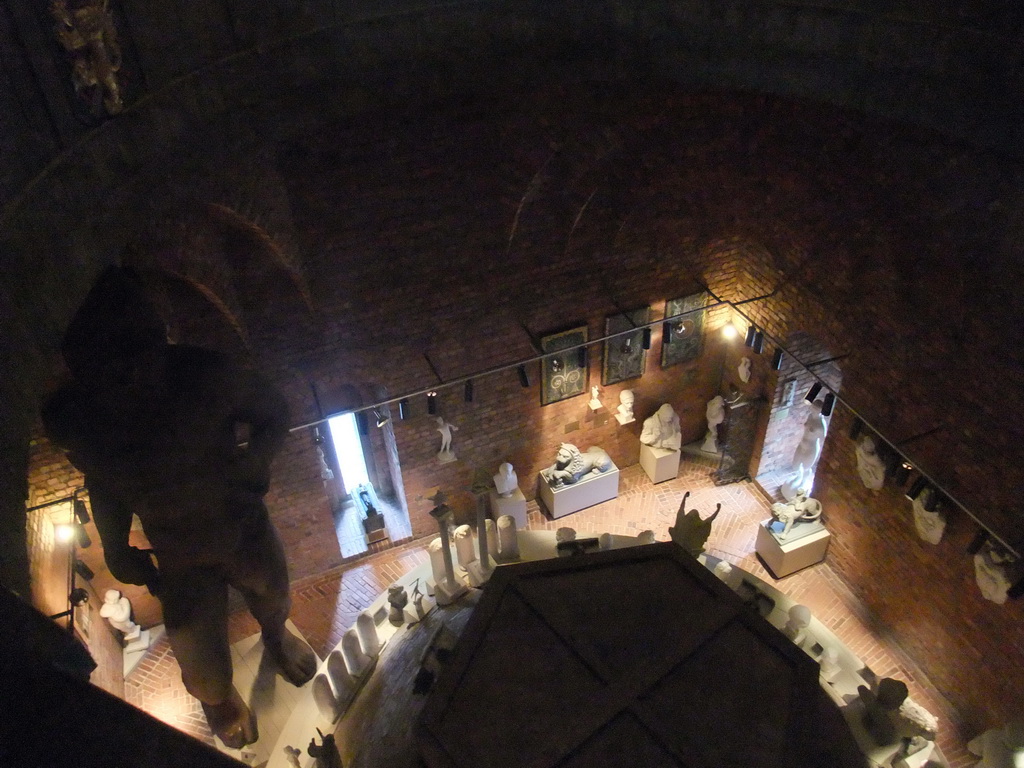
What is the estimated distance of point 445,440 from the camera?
978 cm

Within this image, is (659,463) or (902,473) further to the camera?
(659,463)

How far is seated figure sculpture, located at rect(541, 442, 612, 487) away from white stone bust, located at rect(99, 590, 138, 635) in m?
5.31

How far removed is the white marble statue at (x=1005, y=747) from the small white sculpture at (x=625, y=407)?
17.5 ft

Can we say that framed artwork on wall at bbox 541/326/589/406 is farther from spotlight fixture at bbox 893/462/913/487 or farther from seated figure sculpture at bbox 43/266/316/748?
seated figure sculpture at bbox 43/266/316/748

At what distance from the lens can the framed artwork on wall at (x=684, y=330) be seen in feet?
33.7

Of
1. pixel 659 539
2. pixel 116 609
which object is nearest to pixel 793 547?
pixel 659 539

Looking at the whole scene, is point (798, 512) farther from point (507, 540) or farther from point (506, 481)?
point (507, 540)

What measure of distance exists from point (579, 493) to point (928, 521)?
4320mm

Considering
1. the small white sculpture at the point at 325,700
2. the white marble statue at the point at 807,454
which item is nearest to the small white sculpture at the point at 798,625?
the white marble statue at the point at 807,454

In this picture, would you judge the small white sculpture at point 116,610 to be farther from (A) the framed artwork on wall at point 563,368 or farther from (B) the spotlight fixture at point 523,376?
(A) the framed artwork on wall at point 563,368

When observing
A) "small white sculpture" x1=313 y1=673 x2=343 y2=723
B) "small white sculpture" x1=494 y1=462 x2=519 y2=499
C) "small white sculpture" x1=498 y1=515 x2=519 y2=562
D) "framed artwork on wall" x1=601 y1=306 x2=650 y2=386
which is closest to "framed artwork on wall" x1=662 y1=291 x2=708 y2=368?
"framed artwork on wall" x1=601 y1=306 x2=650 y2=386

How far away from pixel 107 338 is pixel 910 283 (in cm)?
682

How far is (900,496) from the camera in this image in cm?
866

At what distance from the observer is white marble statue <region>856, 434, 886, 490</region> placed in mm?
8500
